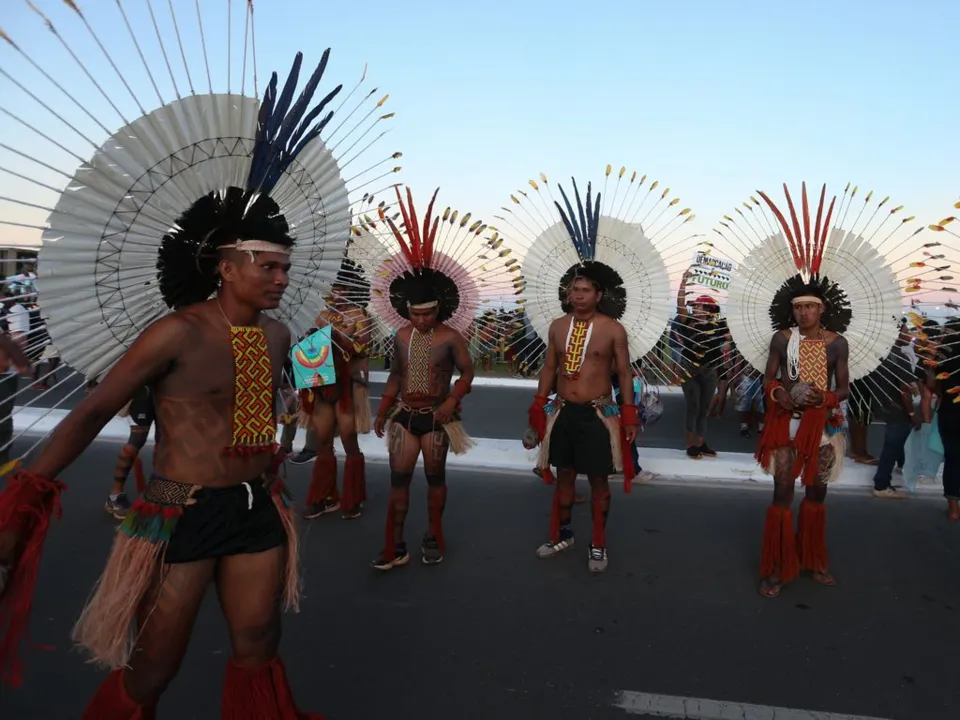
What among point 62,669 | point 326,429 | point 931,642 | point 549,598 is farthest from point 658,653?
point 326,429

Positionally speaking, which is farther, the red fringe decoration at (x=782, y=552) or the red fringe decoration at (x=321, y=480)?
the red fringe decoration at (x=321, y=480)

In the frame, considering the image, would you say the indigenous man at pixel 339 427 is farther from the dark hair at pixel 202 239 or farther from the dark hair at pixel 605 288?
the dark hair at pixel 202 239

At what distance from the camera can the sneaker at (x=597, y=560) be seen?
14.2ft

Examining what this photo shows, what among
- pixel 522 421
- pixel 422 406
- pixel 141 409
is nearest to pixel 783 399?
pixel 422 406

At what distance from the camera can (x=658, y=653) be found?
332 centimetres

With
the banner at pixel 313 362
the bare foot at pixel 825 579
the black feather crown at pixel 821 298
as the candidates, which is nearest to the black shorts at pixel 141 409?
the banner at pixel 313 362

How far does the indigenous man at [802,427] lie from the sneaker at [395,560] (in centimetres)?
217

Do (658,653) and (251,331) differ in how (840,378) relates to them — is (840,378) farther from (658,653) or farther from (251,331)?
(251,331)

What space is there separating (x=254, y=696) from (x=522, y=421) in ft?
26.2

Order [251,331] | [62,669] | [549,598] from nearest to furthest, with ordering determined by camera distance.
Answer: [251,331], [62,669], [549,598]

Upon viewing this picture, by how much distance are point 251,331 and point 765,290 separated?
3273 millimetres

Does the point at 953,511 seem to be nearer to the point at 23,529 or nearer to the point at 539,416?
the point at 539,416

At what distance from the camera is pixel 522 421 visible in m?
10.0

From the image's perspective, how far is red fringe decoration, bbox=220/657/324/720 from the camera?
82.9 inches
